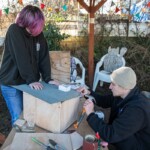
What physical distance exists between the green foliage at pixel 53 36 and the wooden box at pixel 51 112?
12.4 feet

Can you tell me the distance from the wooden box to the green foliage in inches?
149

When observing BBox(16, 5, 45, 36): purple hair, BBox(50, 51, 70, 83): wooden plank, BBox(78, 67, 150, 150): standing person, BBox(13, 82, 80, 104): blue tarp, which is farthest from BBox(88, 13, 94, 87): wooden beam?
BBox(13, 82, 80, 104): blue tarp

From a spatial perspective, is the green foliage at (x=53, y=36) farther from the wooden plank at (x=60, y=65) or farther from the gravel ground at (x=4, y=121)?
the wooden plank at (x=60, y=65)

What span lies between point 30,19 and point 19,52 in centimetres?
25

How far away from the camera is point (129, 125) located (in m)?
1.46

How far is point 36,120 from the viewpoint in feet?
5.29

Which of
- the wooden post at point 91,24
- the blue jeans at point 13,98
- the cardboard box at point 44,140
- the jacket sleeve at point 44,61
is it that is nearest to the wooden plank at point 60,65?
the jacket sleeve at point 44,61

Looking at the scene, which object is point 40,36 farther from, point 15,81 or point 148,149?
point 148,149

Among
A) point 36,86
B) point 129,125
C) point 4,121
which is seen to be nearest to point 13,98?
point 36,86

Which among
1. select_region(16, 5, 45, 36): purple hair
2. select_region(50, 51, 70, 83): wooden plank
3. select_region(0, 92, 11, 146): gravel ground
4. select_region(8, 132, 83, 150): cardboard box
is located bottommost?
select_region(0, 92, 11, 146): gravel ground

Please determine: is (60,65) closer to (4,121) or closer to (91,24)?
(4,121)

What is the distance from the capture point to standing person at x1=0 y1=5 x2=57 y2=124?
1.77 m

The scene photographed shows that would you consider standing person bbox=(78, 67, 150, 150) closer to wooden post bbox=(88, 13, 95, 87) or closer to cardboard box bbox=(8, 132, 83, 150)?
cardboard box bbox=(8, 132, 83, 150)

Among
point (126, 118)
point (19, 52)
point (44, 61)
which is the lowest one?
point (126, 118)
